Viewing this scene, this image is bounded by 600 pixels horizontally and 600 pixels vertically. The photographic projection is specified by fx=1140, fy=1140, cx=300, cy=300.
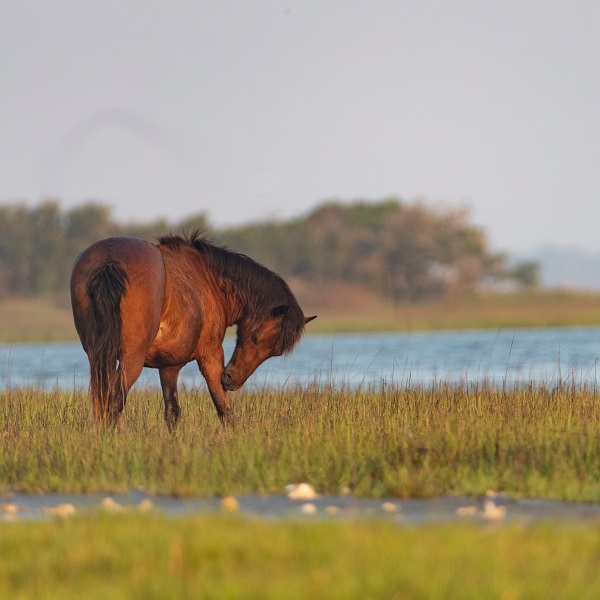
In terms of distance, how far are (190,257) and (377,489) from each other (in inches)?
186

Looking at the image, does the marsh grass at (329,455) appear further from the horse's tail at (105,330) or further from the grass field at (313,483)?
the horse's tail at (105,330)

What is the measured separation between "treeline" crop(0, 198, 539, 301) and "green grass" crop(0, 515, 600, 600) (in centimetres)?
5645

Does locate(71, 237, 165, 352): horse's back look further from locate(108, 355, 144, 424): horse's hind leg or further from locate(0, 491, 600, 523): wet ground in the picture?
locate(0, 491, 600, 523): wet ground

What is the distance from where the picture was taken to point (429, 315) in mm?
65000

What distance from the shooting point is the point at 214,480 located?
784 cm

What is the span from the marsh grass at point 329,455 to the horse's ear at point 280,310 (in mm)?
1494

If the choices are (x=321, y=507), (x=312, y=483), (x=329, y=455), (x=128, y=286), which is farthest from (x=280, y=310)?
(x=321, y=507)

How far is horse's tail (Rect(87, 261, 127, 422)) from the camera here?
32.6ft

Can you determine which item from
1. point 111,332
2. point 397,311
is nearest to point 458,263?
point 397,311

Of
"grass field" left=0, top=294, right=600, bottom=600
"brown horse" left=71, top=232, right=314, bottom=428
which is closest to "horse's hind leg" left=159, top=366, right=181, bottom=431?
"brown horse" left=71, top=232, right=314, bottom=428

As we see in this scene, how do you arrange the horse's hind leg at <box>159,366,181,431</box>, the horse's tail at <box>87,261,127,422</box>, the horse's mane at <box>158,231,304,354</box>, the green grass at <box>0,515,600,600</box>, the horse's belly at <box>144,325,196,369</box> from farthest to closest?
the horse's mane at <box>158,231,304,354</box>
the horse's hind leg at <box>159,366,181,431</box>
the horse's belly at <box>144,325,196,369</box>
the horse's tail at <box>87,261,127,422</box>
the green grass at <box>0,515,600,600</box>

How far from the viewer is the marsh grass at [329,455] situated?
770cm

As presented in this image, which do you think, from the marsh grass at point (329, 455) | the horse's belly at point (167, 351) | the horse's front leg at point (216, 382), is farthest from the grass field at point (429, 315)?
the marsh grass at point (329, 455)

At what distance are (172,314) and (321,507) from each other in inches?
168
